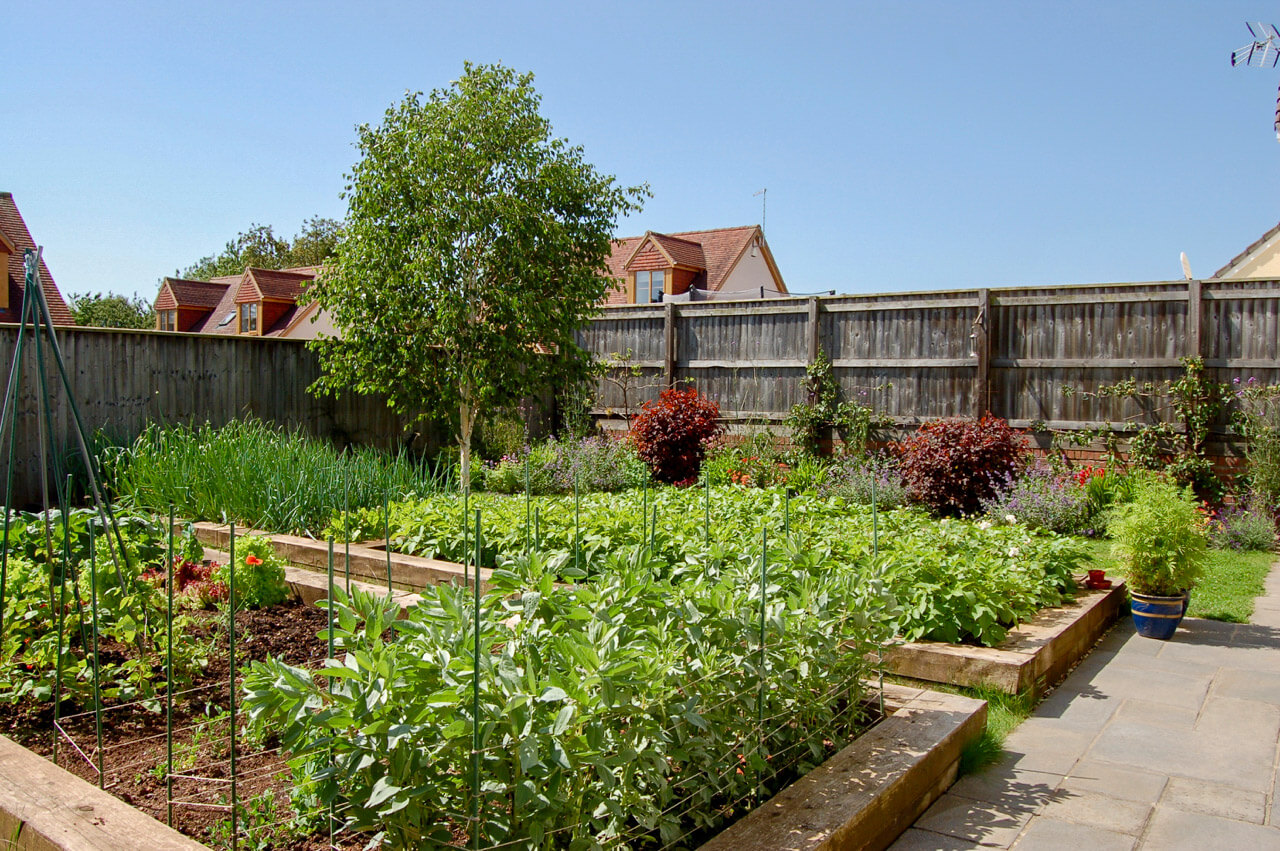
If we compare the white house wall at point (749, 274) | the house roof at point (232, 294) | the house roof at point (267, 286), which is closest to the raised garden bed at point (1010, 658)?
the white house wall at point (749, 274)

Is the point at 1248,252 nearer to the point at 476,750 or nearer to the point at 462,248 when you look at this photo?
the point at 462,248

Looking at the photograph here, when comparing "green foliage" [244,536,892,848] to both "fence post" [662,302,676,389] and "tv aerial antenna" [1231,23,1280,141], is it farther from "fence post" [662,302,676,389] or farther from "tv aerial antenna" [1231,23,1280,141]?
"fence post" [662,302,676,389]

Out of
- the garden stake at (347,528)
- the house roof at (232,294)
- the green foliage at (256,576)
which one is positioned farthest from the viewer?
the house roof at (232,294)

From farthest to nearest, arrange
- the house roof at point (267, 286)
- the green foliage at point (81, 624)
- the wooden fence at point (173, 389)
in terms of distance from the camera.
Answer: the house roof at point (267, 286) → the wooden fence at point (173, 389) → the green foliage at point (81, 624)

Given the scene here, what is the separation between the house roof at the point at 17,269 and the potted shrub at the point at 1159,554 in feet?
69.4

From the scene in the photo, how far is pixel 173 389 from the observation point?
911 centimetres

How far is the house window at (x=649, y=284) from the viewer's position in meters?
25.7

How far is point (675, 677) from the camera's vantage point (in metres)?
2.19

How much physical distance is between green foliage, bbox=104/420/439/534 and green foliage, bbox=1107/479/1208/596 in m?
4.57

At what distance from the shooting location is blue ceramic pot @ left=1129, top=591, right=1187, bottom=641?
4766mm

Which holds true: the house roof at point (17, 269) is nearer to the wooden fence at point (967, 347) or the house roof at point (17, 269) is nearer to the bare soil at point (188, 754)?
the wooden fence at point (967, 347)

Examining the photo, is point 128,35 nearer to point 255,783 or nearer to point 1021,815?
point 255,783

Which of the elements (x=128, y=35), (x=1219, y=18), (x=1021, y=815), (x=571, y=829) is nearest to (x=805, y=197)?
(x=1219, y=18)

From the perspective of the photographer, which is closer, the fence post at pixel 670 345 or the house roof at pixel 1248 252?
the fence post at pixel 670 345
